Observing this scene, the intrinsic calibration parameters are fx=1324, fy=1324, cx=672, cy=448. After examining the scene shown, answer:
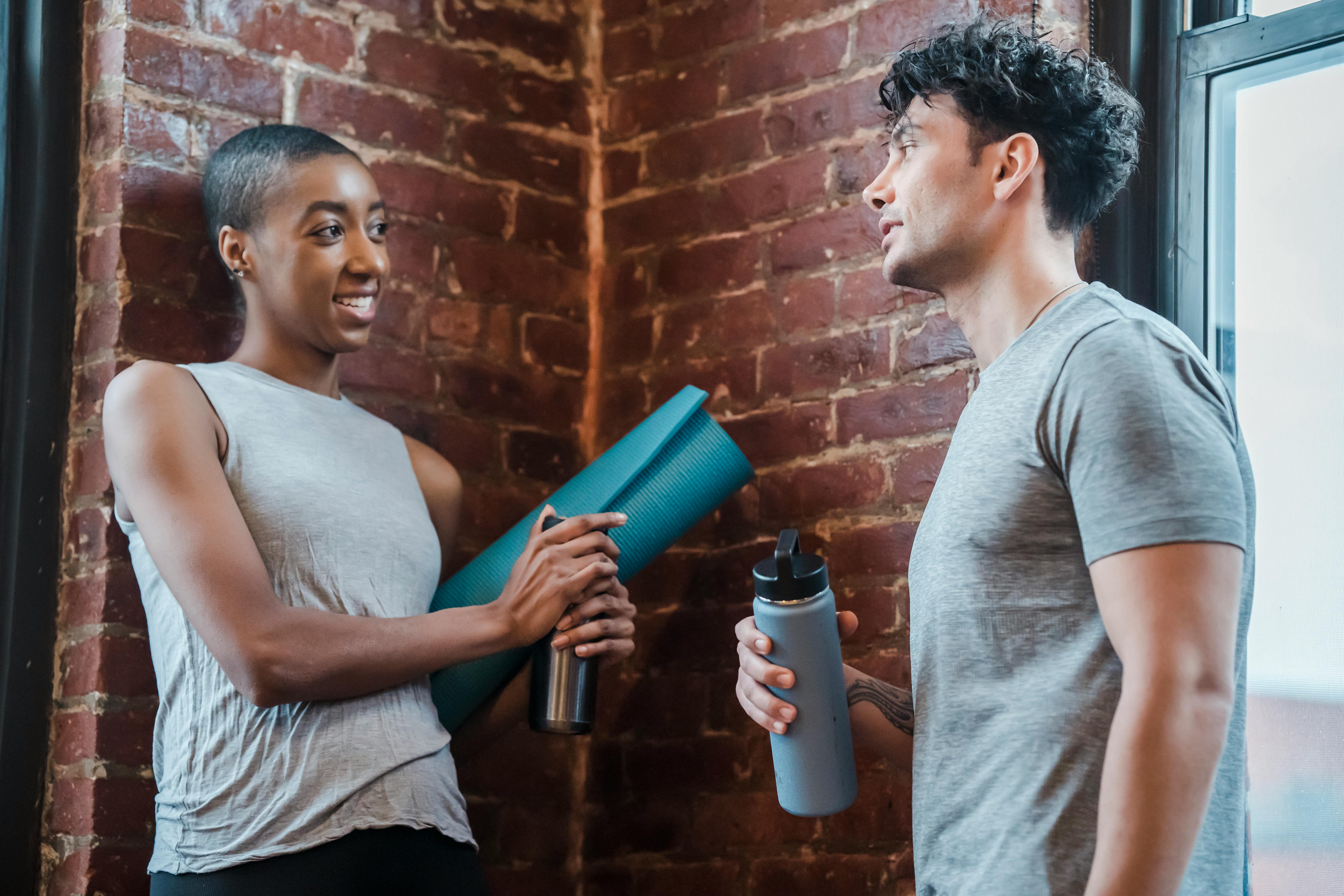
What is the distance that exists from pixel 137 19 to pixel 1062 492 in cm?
149

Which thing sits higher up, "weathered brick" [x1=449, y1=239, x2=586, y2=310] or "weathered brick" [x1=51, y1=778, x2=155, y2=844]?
"weathered brick" [x1=449, y1=239, x2=586, y2=310]

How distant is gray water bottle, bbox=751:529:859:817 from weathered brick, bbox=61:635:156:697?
0.92 metres

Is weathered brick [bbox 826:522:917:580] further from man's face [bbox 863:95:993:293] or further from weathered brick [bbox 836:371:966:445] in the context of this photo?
man's face [bbox 863:95:993:293]

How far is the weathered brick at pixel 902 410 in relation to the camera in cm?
190

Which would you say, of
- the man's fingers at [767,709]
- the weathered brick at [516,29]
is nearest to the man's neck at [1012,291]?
the man's fingers at [767,709]

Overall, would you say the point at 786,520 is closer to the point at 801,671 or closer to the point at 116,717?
the point at 801,671

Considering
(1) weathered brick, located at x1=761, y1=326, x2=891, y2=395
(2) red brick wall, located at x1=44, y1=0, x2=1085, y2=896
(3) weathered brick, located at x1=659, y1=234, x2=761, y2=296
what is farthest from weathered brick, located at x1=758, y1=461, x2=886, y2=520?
(3) weathered brick, located at x1=659, y1=234, x2=761, y2=296

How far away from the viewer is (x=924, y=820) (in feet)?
4.17

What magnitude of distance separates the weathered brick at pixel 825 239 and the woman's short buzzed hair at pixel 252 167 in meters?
0.68

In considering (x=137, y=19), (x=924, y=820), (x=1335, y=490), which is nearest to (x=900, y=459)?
(x=1335, y=490)

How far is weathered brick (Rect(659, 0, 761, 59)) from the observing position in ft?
7.38

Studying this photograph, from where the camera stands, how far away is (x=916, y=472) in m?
1.92

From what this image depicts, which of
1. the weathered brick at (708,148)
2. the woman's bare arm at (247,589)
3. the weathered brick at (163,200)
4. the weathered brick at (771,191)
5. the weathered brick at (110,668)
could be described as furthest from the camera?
the weathered brick at (708,148)

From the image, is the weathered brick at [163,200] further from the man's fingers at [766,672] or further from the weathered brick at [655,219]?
the man's fingers at [766,672]
